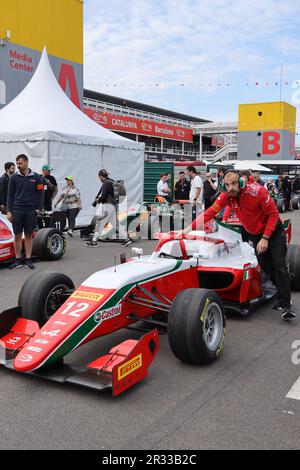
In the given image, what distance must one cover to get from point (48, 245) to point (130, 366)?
5310 mm

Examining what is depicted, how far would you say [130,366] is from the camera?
3.13 m

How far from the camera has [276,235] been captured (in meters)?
4.95

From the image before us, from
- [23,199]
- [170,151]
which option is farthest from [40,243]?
[170,151]

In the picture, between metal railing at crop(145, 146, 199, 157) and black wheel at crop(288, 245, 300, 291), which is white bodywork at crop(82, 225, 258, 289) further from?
metal railing at crop(145, 146, 199, 157)

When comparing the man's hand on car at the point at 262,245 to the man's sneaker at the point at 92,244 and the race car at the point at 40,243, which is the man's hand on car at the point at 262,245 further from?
the man's sneaker at the point at 92,244

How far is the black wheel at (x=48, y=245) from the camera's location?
8.09m

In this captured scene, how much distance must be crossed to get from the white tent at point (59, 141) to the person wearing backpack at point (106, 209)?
196 centimetres

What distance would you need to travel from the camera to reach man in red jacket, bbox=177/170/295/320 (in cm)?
478

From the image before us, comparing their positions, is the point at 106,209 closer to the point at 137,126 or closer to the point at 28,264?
the point at 28,264

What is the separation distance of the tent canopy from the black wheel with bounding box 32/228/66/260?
3731 mm

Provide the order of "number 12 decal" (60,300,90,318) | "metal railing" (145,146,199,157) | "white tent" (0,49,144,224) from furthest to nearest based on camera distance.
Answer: "metal railing" (145,146,199,157)
"white tent" (0,49,144,224)
"number 12 decal" (60,300,90,318)

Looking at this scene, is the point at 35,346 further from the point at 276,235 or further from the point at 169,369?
the point at 276,235

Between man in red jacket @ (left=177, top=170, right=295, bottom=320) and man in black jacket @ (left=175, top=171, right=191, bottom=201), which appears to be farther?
man in black jacket @ (left=175, top=171, right=191, bottom=201)

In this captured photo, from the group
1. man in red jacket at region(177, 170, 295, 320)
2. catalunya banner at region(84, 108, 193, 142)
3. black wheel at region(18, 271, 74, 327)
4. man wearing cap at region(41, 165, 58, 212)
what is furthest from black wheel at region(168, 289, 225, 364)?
catalunya banner at region(84, 108, 193, 142)
